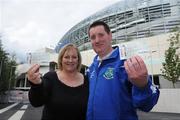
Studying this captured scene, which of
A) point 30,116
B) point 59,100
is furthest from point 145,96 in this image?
point 30,116

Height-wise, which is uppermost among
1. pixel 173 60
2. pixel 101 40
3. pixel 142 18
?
pixel 142 18

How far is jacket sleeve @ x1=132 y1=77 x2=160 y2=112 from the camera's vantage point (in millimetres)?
1875

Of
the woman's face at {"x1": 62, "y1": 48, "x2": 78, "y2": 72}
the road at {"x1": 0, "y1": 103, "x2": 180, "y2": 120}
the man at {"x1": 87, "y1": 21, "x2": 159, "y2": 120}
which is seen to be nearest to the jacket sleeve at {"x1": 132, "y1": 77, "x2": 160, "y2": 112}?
the man at {"x1": 87, "y1": 21, "x2": 159, "y2": 120}

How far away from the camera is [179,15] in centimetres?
5444

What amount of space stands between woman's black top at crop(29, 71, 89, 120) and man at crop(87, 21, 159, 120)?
43 cm

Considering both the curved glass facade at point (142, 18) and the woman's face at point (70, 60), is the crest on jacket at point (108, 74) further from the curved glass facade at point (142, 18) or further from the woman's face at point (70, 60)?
the curved glass facade at point (142, 18)

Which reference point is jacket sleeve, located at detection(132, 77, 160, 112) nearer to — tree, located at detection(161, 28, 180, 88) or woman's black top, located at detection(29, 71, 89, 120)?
woman's black top, located at detection(29, 71, 89, 120)

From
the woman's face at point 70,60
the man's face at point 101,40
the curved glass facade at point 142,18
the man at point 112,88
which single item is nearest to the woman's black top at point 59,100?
the woman's face at point 70,60

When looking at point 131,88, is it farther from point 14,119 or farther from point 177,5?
point 177,5

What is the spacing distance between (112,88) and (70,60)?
0.81 meters

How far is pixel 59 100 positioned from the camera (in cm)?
272

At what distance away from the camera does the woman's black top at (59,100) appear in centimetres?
266

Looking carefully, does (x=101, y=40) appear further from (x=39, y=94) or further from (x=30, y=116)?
(x=30, y=116)

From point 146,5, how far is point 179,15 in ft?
22.5
